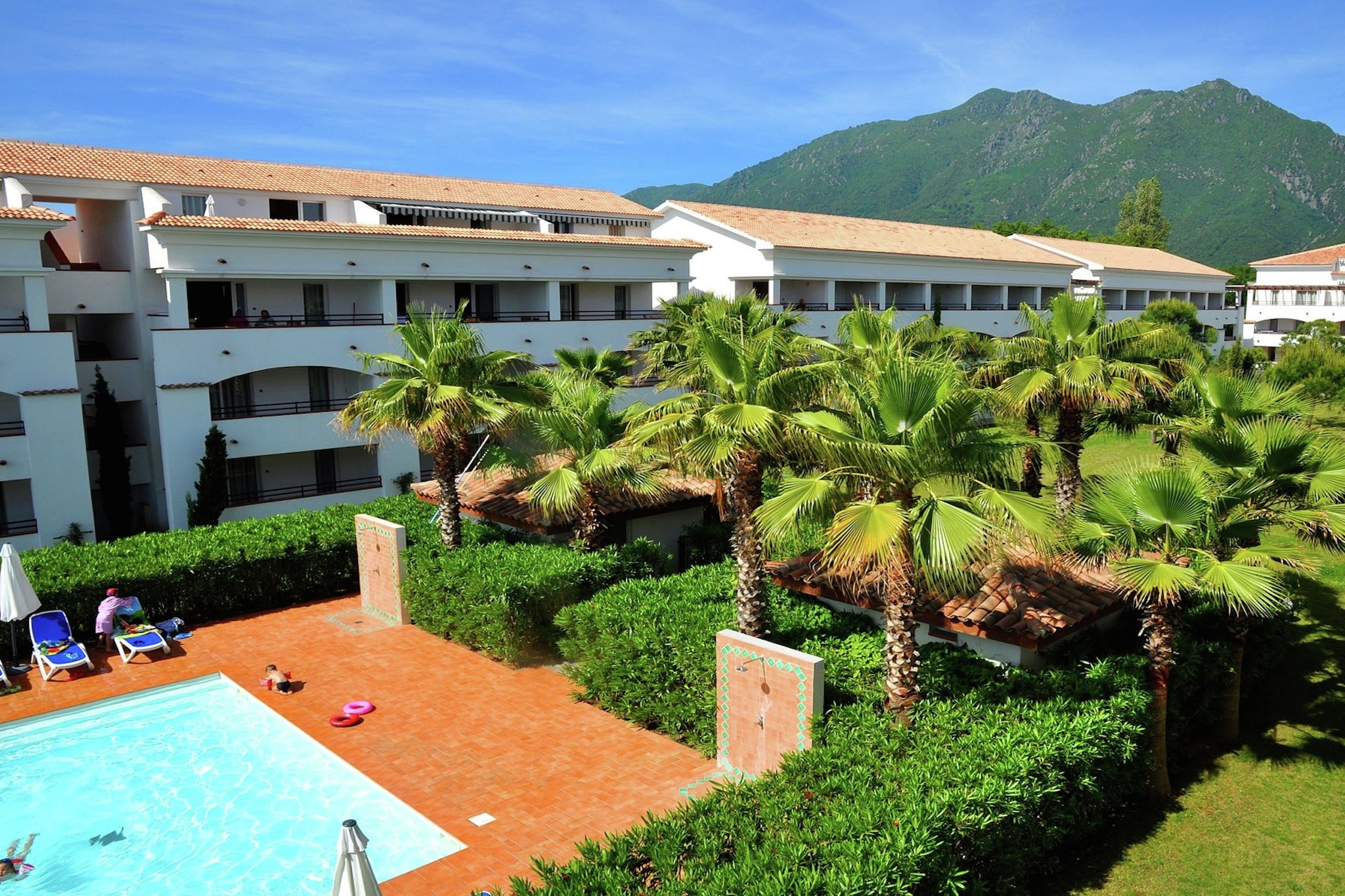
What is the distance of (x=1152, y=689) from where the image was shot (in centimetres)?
1163

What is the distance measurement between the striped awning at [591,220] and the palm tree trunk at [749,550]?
84.0ft

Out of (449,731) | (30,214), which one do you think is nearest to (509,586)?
(449,731)

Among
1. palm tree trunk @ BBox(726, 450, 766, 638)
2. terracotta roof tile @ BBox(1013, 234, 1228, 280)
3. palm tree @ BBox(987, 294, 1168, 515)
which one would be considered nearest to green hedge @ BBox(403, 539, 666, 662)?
palm tree trunk @ BBox(726, 450, 766, 638)

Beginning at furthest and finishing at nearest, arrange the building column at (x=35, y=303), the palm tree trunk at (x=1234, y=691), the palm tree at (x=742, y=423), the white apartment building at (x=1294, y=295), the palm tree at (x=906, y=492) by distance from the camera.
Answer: the white apartment building at (x=1294, y=295)
the building column at (x=35, y=303)
the palm tree trunk at (x=1234, y=691)
the palm tree at (x=742, y=423)
the palm tree at (x=906, y=492)

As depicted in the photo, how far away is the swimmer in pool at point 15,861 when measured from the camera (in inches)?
419

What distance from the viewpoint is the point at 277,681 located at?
15539 millimetres

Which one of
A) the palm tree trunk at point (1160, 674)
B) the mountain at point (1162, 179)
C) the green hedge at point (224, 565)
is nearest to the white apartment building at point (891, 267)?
the green hedge at point (224, 565)

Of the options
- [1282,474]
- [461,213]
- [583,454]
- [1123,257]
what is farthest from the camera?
[1123,257]

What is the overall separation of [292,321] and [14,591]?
44.8ft

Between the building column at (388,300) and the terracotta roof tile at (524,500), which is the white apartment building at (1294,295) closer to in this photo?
the terracotta roof tile at (524,500)

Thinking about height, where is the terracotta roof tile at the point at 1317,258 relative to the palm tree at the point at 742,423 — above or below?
above

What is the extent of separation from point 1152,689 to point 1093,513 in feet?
A: 7.51

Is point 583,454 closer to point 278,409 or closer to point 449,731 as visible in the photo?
point 449,731

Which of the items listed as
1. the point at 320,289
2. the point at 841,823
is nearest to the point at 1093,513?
the point at 841,823
